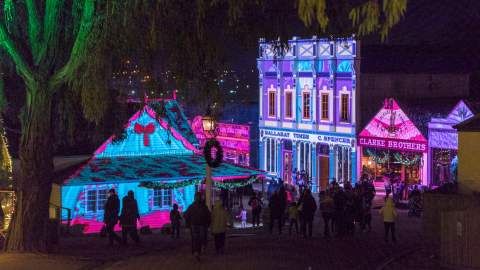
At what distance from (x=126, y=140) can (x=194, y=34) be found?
1708 cm

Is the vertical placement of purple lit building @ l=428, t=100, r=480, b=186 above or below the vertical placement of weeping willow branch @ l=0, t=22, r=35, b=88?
below

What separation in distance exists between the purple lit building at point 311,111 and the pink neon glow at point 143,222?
1277cm

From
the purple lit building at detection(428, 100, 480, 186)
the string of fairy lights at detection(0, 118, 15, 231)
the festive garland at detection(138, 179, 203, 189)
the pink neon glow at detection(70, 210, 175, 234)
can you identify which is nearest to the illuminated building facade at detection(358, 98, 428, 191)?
the purple lit building at detection(428, 100, 480, 186)

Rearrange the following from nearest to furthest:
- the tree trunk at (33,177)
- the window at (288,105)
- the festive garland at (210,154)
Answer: the tree trunk at (33,177) < the festive garland at (210,154) < the window at (288,105)

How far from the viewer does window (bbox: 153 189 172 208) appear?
1247 inches

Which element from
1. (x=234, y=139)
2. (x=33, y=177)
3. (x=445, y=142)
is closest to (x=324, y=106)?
(x=234, y=139)

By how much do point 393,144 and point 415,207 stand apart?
24.1ft

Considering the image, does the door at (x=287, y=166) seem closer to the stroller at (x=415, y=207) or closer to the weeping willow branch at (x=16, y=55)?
the stroller at (x=415, y=207)

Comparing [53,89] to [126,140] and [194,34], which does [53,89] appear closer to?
[194,34]

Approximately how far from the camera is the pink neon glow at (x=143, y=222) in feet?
97.7

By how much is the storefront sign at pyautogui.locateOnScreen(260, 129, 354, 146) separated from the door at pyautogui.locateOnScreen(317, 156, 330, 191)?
102 centimetres

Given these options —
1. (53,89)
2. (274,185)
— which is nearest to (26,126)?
(53,89)

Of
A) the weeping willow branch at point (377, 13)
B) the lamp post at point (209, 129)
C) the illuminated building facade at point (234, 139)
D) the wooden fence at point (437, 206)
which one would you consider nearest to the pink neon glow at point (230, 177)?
the lamp post at point (209, 129)

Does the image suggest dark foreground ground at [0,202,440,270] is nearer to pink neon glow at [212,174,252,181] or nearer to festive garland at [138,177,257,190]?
festive garland at [138,177,257,190]
